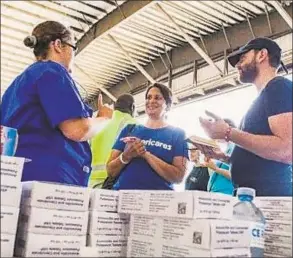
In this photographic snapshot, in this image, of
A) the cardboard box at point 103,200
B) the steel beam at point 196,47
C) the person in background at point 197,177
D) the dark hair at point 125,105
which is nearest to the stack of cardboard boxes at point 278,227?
the cardboard box at point 103,200

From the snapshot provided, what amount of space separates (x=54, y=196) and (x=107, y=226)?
0.19m

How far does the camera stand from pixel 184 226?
1136 mm

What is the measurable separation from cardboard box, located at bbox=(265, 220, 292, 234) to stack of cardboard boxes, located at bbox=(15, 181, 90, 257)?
1.74 ft

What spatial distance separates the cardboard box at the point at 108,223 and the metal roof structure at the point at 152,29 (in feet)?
9.23

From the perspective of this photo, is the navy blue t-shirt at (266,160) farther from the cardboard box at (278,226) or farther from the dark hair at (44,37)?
the dark hair at (44,37)

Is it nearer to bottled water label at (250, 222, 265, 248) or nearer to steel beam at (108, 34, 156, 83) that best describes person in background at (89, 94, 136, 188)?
bottled water label at (250, 222, 265, 248)

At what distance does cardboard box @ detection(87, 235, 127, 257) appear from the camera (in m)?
1.22

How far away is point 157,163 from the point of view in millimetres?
2145

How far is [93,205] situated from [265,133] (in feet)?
2.19

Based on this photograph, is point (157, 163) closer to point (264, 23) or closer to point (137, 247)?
point (137, 247)

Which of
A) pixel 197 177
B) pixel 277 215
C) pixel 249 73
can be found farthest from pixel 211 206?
pixel 197 177

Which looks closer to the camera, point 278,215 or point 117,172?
point 278,215

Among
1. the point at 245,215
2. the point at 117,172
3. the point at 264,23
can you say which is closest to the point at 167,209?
the point at 245,215

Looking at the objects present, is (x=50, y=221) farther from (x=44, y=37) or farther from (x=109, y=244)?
(x=44, y=37)
